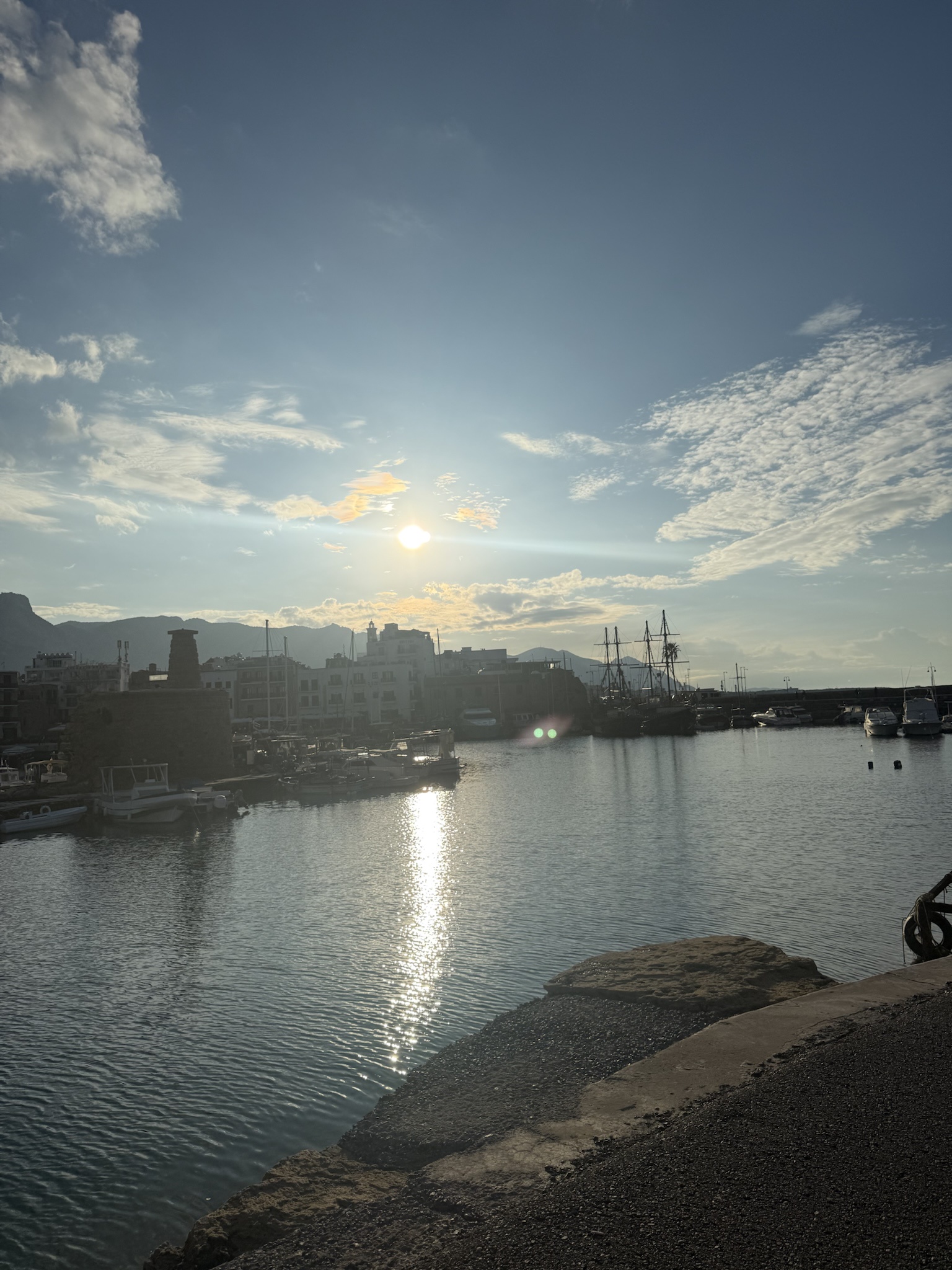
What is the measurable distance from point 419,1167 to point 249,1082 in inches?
168

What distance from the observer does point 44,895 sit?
87.1ft

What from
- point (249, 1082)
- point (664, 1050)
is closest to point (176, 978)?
A: point (249, 1082)

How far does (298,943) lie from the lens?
63.9 ft

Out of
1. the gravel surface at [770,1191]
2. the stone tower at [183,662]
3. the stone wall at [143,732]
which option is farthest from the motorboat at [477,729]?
the gravel surface at [770,1191]

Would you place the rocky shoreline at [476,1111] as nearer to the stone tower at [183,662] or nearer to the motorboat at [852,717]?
the stone tower at [183,662]

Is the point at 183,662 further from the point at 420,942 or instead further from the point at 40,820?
the point at 420,942

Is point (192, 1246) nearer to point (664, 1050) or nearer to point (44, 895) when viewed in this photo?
point (664, 1050)

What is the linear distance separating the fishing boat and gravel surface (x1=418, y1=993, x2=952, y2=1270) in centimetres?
8878

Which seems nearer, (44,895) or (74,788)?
(44,895)

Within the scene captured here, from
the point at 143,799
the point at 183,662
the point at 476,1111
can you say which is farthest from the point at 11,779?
the point at 476,1111

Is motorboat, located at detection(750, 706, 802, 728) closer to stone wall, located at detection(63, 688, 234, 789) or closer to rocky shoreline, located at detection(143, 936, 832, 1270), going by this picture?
stone wall, located at detection(63, 688, 234, 789)

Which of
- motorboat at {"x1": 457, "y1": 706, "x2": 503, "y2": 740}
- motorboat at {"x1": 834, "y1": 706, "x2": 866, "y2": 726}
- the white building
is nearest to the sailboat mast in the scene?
the white building

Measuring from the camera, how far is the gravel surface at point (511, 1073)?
937cm

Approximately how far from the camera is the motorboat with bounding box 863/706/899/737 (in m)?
88.1
